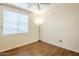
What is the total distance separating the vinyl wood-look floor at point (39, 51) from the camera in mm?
1257

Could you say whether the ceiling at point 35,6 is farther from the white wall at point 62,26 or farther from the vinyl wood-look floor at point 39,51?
the vinyl wood-look floor at point 39,51

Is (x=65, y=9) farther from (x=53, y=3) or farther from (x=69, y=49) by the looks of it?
(x=69, y=49)

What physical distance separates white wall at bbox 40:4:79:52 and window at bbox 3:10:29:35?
256 millimetres

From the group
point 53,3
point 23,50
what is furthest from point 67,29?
point 23,50

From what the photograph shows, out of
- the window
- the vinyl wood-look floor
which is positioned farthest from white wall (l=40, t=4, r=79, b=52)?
the window

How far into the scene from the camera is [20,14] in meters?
1.31

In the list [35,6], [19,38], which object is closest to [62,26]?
[35,6]

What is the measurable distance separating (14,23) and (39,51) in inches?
→ 20.1

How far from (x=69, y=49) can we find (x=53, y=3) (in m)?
0.65

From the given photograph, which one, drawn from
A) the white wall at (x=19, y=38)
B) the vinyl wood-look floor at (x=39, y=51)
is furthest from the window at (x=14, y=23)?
the vinyl wood-look floor at (x=39, y=51)

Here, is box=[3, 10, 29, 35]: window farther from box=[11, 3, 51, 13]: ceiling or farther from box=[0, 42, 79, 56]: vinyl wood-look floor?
box=[0, 42, 79, 56]: vinyl wood-look floor

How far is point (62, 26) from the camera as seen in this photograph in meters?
1.33

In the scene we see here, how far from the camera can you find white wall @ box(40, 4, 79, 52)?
4.16 feet

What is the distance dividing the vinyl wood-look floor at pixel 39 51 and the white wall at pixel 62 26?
0.06m
